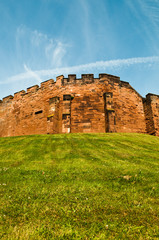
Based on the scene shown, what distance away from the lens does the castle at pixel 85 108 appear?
17.3 m

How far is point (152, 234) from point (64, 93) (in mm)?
16951

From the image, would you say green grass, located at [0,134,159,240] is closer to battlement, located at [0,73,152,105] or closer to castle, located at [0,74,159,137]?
castle, located at [0,74,159,137]

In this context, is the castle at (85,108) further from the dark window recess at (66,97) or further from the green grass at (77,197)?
the green grass at (77,197)

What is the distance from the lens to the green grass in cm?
299

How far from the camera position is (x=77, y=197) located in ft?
14.0

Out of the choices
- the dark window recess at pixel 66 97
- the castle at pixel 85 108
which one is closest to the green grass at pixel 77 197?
the castle at pixel 85 108

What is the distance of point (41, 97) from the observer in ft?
67.3

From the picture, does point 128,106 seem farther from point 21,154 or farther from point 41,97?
point 21,154

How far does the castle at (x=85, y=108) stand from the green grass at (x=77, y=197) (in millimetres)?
9252

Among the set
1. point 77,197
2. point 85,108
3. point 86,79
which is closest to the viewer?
point 77,197

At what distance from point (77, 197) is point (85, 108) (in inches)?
548

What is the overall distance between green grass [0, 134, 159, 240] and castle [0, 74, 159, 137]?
9252 mm

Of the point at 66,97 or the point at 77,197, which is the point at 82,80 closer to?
the point at 66,97

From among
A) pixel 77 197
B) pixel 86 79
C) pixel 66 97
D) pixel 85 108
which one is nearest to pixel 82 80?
pixel 86 79
